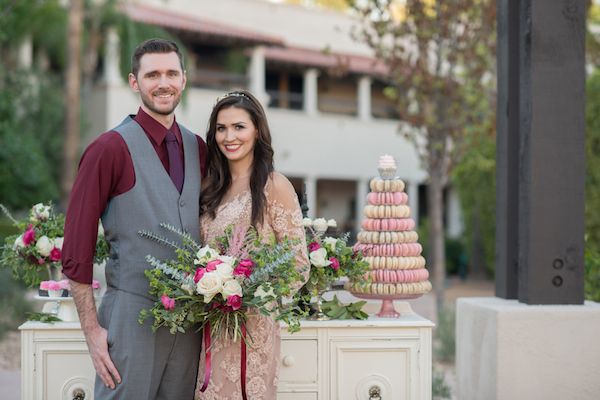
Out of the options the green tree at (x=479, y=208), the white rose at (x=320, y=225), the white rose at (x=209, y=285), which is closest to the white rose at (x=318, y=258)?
the white rose at (x=320, y=225)

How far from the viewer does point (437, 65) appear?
35.2ft

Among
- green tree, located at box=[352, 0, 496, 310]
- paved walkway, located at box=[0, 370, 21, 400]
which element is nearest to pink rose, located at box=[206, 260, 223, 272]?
paved walkway, located at box=[0, 370, 21, 400]

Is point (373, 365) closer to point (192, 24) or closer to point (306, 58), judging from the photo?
point (192, 24)

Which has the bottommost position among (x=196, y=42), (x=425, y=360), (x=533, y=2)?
(x=425, y=360)

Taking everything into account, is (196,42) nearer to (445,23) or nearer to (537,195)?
(445,23)

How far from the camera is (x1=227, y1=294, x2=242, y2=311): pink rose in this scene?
3455 mm

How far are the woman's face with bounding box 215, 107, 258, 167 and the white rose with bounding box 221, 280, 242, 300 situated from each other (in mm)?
705

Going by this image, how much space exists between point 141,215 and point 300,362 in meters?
1.47

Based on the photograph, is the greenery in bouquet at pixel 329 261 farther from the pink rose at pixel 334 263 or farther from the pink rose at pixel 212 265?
the pink rose at pixel 212 265

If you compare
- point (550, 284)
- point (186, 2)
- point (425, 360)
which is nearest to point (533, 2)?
point (550, 284)

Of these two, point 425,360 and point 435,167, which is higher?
point 435,167

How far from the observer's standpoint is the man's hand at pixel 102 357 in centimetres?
357

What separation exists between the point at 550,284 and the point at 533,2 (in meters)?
1.75

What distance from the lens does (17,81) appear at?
56.3 ft
